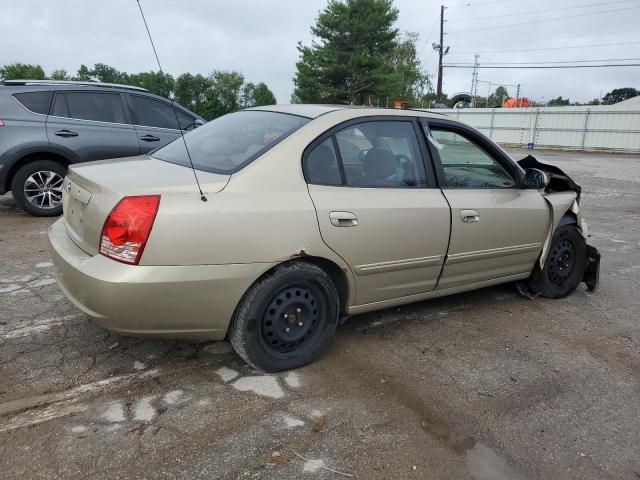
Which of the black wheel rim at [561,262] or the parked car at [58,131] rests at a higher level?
the parked car at [58,131]

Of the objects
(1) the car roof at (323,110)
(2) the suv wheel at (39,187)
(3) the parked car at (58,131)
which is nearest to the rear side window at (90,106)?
(3) the parked car at (58,131)

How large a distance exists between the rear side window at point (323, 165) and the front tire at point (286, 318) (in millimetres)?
505

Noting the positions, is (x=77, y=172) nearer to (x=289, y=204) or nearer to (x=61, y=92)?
(x=289, y=204)

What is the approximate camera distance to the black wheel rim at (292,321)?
286cm

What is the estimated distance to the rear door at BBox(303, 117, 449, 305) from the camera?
9.74ft

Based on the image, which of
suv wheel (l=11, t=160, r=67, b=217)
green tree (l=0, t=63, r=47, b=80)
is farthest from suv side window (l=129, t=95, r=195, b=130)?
green tree (l=0, t=63, r=47, b=80)

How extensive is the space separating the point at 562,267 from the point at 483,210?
134cm

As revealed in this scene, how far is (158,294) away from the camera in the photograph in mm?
2479

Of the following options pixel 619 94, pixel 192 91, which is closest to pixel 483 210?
pixel 192 91

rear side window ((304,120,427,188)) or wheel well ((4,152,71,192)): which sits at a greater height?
rear side window ((304,120,427,188))

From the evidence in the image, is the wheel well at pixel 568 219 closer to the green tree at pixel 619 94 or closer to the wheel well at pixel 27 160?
the wheel well at pixel 27 160

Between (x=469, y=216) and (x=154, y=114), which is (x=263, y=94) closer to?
(x=154, y=114)

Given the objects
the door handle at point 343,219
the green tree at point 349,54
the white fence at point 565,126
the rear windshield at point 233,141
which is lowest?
the white fence at point 565,126

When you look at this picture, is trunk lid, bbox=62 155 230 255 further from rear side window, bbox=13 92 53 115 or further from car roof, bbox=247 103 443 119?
A: rear side window, bbox=13 92 53 115
